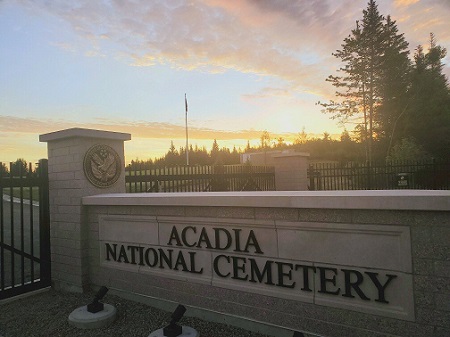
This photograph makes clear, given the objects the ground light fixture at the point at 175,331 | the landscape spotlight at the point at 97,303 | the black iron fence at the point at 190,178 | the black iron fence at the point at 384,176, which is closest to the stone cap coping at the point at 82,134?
the black iron fence at the point at 190,178

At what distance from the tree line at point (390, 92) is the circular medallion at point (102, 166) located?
1355 inches

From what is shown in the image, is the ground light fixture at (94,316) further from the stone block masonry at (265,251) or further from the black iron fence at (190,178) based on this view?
the black iron fence at (190,178)

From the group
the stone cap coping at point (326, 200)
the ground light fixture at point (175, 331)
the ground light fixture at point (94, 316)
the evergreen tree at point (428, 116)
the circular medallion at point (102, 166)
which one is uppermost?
the evergreen tree at point (428, 116)

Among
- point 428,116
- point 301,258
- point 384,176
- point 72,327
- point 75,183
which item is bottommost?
Answer: point 72,327

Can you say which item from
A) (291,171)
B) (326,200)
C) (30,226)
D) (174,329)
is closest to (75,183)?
(30,226)

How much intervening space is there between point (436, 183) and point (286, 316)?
16.5 meters

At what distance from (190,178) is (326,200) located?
6.04 meters

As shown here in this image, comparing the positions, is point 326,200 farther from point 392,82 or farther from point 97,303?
point 392,82

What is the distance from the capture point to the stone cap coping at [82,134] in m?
5.28

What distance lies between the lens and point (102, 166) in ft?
18.4

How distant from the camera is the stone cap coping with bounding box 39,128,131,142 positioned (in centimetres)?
528

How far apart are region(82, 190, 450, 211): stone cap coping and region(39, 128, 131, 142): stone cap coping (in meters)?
1.32

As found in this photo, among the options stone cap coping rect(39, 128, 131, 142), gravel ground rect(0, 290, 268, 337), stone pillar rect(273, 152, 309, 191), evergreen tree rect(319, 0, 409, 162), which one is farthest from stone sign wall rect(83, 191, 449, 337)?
evergreen tree rect(319, 0, 409, 162)

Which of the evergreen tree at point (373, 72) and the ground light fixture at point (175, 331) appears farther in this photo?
the evergreen tree at point (373, 72)
